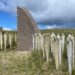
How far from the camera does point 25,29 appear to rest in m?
22.8

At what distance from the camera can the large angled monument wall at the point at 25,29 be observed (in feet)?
74.0

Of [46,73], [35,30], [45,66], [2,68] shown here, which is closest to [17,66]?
[2,68]

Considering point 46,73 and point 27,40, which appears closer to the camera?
point 46,73

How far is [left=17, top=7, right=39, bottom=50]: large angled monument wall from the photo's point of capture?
22562 millimetres

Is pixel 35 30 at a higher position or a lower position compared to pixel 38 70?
higher

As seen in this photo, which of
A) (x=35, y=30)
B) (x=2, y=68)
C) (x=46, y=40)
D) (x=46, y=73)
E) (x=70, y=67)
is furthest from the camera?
(x=35, y=30)

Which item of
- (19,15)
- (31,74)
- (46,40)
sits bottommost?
(31,74)

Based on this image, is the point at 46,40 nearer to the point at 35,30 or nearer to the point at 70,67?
the point at 70,67

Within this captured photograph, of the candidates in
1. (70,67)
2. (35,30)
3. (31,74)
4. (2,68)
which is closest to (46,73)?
(31,74)

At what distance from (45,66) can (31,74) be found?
4.84 ft

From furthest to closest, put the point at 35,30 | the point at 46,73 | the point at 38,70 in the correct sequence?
the point at 35,30 < the point at 38,70 < the point at 46,73

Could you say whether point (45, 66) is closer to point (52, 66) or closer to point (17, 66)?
point (52, 66)

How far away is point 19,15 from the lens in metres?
23.3

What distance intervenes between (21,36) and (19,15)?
1.67 m
